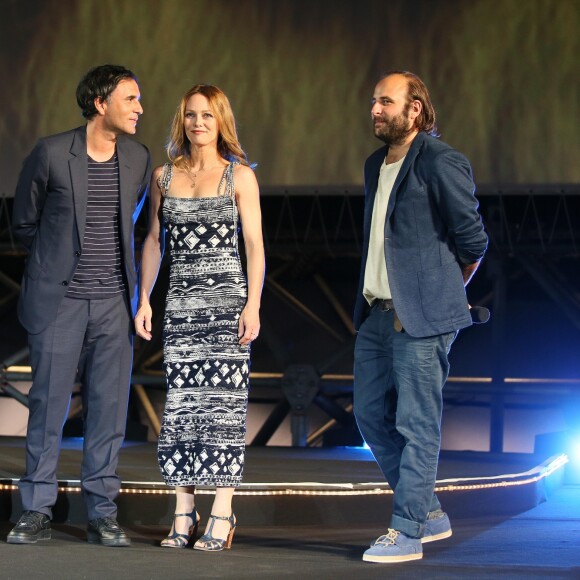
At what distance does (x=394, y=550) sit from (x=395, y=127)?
991mm

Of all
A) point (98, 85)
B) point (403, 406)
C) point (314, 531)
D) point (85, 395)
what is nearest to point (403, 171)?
point (403, 406)

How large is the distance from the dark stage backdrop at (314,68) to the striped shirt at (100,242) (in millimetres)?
2639

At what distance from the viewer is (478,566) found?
90.6 inches

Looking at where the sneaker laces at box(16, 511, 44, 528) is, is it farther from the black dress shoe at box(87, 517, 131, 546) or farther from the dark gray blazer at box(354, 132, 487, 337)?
the dark gray blazer at box(354, 132, 487, 337)

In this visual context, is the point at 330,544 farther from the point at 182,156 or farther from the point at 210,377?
the point at 182,156

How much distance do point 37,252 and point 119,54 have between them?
124 inches

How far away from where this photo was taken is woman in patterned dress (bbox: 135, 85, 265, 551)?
8.43 feet

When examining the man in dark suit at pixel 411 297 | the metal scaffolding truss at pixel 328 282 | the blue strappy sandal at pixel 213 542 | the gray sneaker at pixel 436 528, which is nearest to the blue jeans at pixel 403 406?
the man in dark suit at pixel 411 297

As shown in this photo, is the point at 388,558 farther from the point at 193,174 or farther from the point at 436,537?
the point at 193,174

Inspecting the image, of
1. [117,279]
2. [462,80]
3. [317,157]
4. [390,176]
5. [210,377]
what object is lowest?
[210,377]

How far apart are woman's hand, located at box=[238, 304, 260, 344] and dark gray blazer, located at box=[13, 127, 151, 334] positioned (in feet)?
1.06

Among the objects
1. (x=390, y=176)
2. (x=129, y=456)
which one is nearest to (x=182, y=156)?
(x=390, y=176)

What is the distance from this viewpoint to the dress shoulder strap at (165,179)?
8.69 feet

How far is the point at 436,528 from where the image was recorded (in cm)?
260
